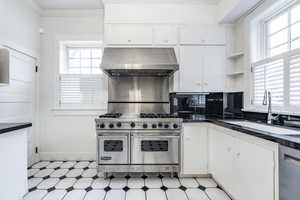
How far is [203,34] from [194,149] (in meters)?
1.97

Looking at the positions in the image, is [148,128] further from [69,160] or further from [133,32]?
[69,160]

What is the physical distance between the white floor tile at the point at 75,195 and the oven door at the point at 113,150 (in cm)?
47

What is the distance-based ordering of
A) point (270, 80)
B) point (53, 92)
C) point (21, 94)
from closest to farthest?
point (270, 80) < point (21, 94) < point (53, 92)

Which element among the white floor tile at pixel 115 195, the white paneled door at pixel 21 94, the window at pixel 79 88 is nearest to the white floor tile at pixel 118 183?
the white floor tile at pixel 115 195

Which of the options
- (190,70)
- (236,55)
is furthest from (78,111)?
(236,55)

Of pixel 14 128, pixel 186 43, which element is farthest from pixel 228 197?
pixel 14 128

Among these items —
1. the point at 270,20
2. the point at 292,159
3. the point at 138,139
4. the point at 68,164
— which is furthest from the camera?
the point at 68,164

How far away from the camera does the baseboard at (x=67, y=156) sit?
3457mm

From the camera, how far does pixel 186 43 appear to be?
3082 millimetres

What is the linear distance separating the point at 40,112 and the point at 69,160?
1.10 meters

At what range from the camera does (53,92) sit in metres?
3.47

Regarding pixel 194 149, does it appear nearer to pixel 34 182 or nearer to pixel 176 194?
pixel 176 194

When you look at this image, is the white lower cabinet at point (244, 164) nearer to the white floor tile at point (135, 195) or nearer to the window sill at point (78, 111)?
the white floor tile at point (135, 195)

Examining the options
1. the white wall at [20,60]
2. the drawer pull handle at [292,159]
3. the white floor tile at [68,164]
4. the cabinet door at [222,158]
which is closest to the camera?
the drawer pull handle at [292,159]
